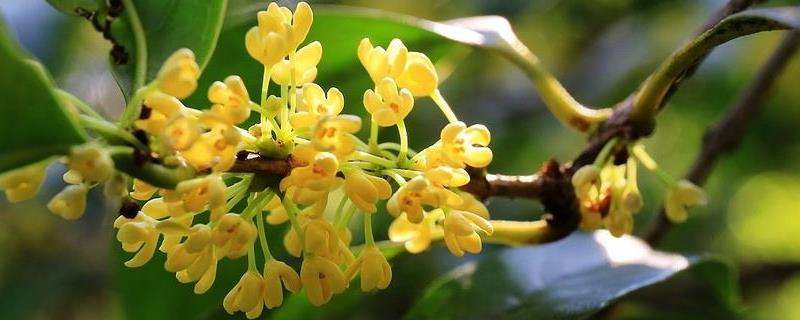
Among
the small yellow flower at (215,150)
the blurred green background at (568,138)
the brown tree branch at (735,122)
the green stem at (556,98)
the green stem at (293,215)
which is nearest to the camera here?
the small yellow flower at (215,150)

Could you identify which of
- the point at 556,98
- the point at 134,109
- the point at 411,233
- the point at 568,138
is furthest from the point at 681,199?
the point at 568,138

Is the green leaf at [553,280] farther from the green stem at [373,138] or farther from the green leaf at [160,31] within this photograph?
the green leaf at [160,31]

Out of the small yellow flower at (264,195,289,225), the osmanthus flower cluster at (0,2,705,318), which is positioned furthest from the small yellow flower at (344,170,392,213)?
the small yellow flower at (264,195,289,225)

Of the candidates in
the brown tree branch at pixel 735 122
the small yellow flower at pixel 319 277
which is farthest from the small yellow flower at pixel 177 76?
the brown tree branch at pixel 735 122

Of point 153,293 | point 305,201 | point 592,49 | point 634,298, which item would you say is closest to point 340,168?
point 305,201

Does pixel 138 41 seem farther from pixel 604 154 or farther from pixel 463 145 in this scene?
pixel 604 154

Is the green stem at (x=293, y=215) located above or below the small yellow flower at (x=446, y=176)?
below

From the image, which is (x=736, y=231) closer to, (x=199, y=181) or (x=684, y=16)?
(x=684, y=16)
